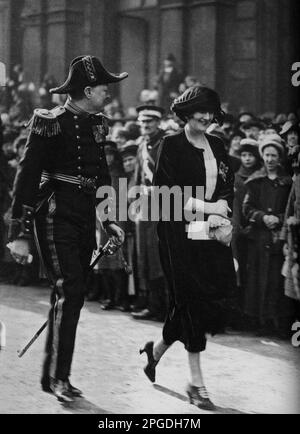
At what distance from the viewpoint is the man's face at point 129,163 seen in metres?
8.71

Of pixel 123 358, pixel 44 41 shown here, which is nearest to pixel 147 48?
pixel 44 41

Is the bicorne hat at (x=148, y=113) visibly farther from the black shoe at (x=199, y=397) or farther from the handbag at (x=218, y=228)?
the black shoe at (x=199, y=397)

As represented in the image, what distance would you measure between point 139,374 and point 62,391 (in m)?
0.70

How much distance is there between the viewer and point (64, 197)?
5387 millimetres

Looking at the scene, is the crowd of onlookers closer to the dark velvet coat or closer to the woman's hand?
the dark velvet coat

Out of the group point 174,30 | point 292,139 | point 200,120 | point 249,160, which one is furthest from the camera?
point 174,30

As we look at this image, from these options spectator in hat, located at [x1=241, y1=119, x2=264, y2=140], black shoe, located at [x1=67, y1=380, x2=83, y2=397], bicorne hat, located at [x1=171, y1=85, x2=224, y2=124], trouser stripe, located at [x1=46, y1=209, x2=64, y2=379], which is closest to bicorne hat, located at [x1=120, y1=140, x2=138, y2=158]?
spectator in hat, located at [x1=241, y1=119, x2=264, y2=140]

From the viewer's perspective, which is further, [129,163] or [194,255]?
[129,163]

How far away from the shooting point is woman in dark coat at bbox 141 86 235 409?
5.53 metres

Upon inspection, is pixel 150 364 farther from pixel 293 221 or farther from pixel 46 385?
pixel 293 221

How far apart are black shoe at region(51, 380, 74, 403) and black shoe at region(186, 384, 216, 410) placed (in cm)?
70

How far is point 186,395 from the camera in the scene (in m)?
5.52

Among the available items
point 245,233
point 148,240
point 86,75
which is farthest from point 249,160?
point 86,75
